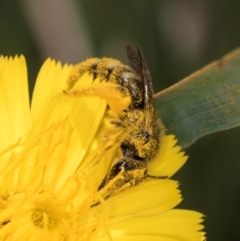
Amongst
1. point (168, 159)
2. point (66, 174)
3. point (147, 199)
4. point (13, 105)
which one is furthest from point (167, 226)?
point (13, 105)

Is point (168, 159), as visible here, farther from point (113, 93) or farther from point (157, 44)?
point (157, 44)

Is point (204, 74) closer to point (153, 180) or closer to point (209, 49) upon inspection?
point (153, 180)

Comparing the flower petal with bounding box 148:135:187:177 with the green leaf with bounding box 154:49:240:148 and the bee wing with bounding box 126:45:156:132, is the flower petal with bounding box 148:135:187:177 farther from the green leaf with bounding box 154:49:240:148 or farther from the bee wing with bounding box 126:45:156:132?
the bee wing with bounding box 126:45:156:132

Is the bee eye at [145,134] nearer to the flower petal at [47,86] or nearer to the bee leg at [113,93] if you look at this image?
the bee leg at [113,93]

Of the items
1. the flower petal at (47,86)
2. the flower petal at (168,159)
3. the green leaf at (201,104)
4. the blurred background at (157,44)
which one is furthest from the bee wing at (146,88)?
the blurred background at (157,44)

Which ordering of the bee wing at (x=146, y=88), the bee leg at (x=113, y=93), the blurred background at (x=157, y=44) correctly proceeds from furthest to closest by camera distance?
the blurred background at (x=157, y=44), the bee leg at (x=113, y=93), the bee wing at (x=146, y=88)
